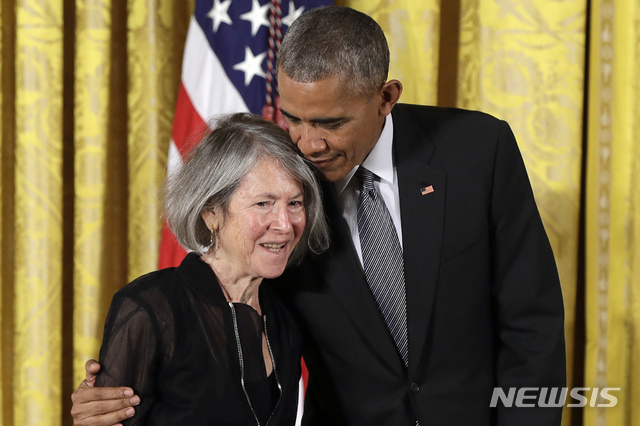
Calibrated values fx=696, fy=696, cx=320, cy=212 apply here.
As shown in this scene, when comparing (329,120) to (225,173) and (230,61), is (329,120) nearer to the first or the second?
(225,173)

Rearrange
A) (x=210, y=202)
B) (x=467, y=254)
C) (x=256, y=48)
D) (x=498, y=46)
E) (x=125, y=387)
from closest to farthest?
(x=125, y=387)
(x=210, y=202)
(x=467, y=254)
(x=256, y=48)
(x=498, y=46)

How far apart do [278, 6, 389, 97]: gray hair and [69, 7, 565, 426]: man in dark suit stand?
0.11 metres

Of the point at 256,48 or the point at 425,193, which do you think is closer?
the point at 425,193

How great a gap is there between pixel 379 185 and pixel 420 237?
150mm

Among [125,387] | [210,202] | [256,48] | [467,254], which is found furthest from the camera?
[256,48]

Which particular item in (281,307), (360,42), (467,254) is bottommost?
(281,307)

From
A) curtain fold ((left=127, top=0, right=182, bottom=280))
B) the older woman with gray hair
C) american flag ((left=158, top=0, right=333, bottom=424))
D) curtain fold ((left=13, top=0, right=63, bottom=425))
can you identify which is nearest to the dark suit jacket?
the older woman with gray hair

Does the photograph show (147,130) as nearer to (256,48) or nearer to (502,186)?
(256,48)

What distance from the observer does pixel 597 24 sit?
2.35 metres

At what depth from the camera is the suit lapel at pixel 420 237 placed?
149 cm

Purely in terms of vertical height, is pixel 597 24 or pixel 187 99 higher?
pixel 597 24

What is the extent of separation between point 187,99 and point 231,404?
126 centimetres

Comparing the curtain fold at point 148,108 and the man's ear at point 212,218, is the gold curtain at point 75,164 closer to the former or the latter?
the curtain fold at point 148,108

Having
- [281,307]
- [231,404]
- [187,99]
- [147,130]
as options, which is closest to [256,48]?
[187,99]
